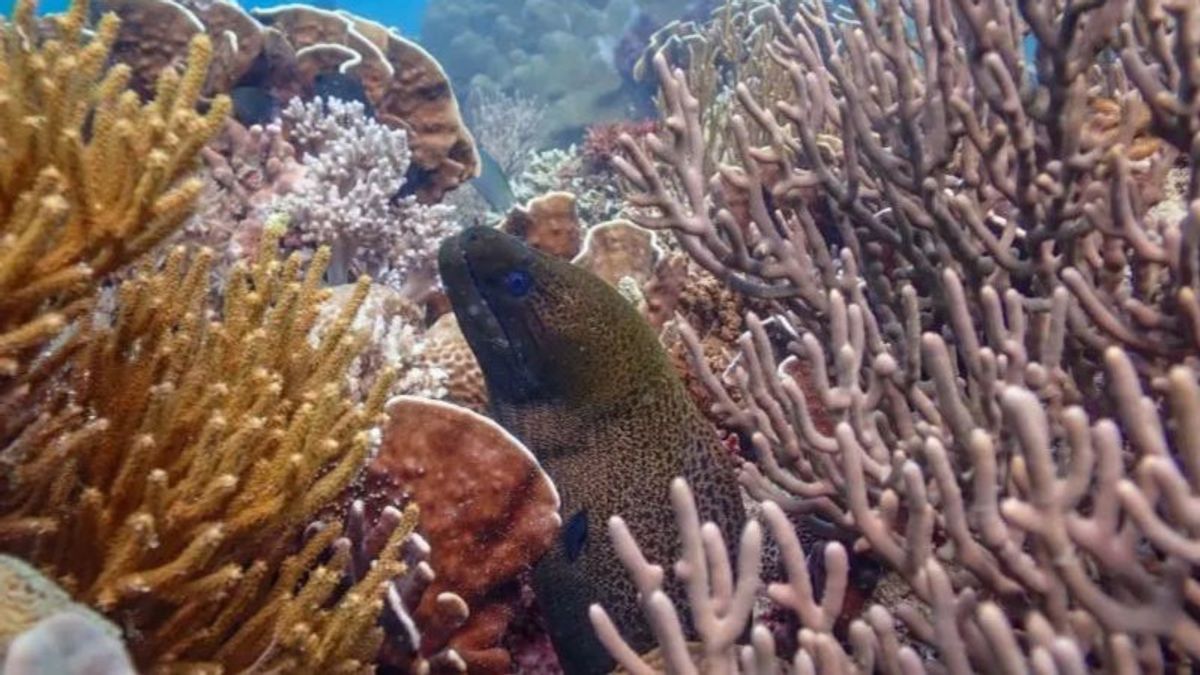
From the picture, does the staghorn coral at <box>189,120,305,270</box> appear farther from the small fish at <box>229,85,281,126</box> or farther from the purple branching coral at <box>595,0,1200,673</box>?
the purple branching coral at <box>595,0,1200,673</box>

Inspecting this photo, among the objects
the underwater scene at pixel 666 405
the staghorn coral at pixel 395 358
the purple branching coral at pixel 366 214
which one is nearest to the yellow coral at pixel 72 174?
the underwater scene at pixel 666 405

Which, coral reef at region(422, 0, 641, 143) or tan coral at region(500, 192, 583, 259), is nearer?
tan coral at region(500, 192, 583, 259)

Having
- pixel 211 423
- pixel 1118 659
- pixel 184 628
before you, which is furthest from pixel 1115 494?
pixel 184 628

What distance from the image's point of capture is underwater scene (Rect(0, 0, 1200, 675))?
173cm

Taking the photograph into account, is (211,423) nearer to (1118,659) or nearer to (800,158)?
(1118,659)

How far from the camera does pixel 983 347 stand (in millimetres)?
2984

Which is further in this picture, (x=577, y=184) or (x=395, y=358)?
(x=577, y=184)

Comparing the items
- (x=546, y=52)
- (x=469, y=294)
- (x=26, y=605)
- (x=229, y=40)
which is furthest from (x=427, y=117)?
(x=546, y=52)

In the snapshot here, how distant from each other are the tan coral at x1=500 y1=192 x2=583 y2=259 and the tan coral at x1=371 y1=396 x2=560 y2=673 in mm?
3125

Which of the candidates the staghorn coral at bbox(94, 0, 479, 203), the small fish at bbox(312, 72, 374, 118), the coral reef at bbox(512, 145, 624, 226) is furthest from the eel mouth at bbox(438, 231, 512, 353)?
the coral reef at bbox(512, 145, 624, 226)

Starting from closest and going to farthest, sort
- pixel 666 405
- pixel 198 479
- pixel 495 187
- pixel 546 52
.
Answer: pixel 198 479 → pixel 666 405 → pixel 495 187 → pixel 546 52

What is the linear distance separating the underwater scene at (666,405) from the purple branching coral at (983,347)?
0.01m

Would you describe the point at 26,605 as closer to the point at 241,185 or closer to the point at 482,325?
the point at 482,325

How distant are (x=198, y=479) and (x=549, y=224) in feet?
14.2
